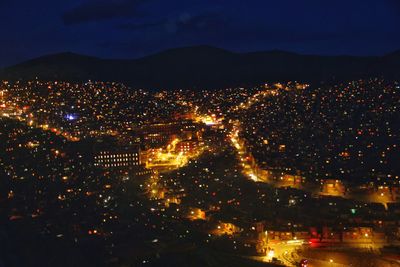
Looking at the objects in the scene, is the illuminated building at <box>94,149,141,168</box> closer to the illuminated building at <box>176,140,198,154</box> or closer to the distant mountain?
the illuminated building at <box>176,140,198,154</box>

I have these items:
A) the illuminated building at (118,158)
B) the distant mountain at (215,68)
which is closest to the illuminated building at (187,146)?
the illuminated building at (118,158)

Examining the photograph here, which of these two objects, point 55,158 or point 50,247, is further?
point 55,158

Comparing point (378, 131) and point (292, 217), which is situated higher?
point (378, 131)

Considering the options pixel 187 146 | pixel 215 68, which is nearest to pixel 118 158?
pixel 187 146

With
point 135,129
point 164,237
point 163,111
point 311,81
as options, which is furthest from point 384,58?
point 164,237

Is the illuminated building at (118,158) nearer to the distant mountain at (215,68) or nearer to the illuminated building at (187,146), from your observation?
the illuminated building at (187,146)

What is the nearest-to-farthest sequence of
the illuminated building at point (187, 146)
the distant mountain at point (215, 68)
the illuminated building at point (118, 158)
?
the illuminated building at point (118, 158) → the illuminated building at point (187, 146) → the distant mountain at point (215, 68)

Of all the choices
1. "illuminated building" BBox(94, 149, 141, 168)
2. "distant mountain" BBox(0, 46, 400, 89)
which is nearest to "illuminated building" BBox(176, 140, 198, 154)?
"illuminated building" BBox(94, 149, 141, 168)

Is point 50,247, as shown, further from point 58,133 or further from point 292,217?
point 58,133
